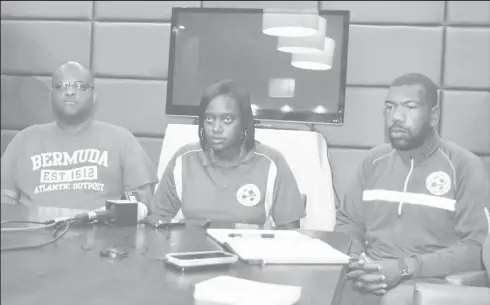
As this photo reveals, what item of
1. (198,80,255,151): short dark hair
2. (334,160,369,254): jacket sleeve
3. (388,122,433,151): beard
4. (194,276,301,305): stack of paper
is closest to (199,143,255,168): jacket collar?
(198,80,255,151): short dark hair

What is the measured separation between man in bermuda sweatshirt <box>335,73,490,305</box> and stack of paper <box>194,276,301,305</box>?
0.93 m

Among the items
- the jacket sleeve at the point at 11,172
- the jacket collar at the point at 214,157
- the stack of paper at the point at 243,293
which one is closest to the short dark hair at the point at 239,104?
the jacket collar at the point at 214,157

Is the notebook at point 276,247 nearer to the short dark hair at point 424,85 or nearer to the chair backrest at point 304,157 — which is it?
the short dark hair at point 424,85

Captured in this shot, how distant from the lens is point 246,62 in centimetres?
300

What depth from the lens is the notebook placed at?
106cm

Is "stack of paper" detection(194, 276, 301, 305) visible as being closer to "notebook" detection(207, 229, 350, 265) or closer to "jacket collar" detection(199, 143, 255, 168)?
"notebook" detection(207, 229, 350, 265)

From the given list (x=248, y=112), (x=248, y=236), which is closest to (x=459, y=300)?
(x=248, y=236)

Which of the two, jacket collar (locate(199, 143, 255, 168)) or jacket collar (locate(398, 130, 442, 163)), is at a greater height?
jacket collar (locate(398, 130, 442, 163))

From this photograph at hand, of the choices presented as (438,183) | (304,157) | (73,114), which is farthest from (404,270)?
(73,114)

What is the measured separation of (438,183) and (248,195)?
654mm

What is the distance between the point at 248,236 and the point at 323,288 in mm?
409

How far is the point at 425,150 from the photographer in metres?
1.94

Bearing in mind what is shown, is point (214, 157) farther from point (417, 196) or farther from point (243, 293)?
point (243, 293)

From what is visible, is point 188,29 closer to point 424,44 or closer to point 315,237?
point 424,44
